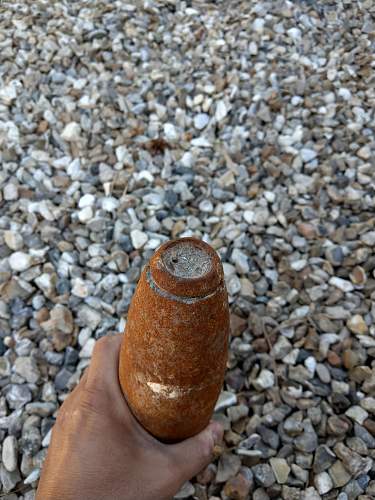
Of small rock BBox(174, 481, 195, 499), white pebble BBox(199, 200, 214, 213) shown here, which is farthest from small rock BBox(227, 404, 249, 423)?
white pebble BBox(199, 200, 214, 213)

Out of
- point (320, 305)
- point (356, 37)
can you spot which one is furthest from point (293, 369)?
point (356, 37)

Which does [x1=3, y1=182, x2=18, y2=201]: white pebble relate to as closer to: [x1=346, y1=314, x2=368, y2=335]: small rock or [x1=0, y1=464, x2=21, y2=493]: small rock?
[x1=0, y1=464, x2=21, y2=493]: small rock

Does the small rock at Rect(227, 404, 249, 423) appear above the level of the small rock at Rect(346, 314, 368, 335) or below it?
below

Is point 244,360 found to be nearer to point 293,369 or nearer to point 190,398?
point 293,369

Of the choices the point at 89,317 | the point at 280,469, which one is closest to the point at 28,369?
the point at 89,317

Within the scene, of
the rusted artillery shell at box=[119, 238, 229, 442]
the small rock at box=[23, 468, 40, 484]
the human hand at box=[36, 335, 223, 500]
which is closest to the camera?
the rusted artillery shell at box=[119, 238, 229, 442]

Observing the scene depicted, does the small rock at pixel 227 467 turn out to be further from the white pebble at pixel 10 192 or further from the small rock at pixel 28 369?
the white pebble at pixel 10 192

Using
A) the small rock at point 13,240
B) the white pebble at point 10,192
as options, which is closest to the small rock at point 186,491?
the small rock at point 13,240

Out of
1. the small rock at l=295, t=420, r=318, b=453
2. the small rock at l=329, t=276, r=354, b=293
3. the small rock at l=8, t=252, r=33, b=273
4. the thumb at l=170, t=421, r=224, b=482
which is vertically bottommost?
the small rock at l=295, t=420, r=318, b=453
